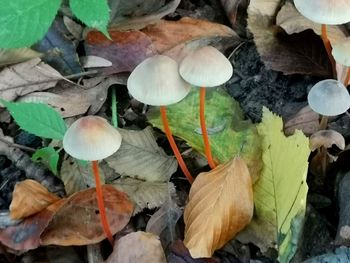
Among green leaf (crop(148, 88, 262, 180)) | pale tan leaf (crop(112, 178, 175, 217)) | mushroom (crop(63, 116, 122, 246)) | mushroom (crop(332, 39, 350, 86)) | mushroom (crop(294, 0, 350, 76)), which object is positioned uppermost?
mushroom (crop(294, 0, 350, 76))

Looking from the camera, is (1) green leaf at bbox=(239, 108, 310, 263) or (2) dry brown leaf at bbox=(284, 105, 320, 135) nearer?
(1) green leaf at bbox=(239, 108, 310, 263)

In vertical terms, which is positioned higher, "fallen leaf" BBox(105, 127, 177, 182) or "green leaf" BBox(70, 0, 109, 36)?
"green leaf" BBox(70, 0, 109, 36)

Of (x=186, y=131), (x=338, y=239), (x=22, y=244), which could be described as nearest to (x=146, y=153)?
(x=186, y=131)

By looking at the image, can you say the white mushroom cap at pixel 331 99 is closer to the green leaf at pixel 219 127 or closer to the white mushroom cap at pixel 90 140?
the green leaf at pixel 219 127

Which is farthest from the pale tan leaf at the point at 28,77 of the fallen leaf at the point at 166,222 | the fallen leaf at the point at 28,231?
the fallen leaf at the point at 166,222

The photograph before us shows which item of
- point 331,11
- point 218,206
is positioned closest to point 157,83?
point 218,206

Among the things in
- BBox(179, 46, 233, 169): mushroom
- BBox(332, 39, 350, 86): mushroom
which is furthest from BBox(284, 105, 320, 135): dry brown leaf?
BBox(179, 46, 233, 169): mushroom

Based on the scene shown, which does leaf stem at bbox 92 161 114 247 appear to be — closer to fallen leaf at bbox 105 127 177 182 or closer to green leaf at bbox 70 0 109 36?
fallen leaf at bbox 105 127 177 182
